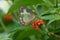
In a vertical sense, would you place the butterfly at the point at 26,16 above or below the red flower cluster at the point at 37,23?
above

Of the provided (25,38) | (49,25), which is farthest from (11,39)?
→ (49,25)

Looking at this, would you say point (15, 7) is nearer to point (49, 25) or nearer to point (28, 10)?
point (28, 10)

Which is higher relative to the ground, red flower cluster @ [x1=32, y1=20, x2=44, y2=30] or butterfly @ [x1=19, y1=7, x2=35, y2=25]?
butterfly @ [x1=19, y1=7, x2=35, y2=25]

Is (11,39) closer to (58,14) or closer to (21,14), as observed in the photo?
(21,14)

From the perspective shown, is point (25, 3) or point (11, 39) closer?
point (25, 3)

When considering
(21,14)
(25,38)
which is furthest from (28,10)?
(25,38)

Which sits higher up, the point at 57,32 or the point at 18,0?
the point at 18,0
